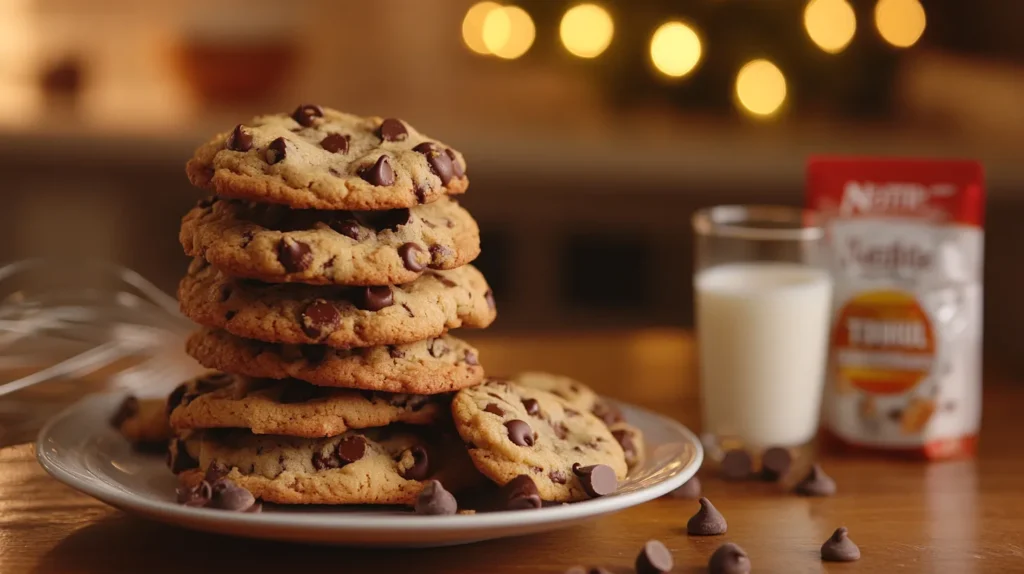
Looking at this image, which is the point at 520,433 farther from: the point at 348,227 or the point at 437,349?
the point at 348,227

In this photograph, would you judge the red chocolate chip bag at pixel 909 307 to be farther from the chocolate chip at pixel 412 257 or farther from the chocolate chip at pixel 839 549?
the chocolate chip at pixel 412 257

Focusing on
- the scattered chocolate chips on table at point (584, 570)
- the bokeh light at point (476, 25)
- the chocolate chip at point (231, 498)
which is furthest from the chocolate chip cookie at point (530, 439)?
the bokeh light at point (476, 25)

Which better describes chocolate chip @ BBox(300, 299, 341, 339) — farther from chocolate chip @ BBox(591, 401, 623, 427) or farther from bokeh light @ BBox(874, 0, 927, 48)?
bokeh light @ BBox(874, 0, 927, 48)

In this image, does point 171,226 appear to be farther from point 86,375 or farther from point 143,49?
point 86,375

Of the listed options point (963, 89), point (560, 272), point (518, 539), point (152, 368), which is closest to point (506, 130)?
point (560, 272)

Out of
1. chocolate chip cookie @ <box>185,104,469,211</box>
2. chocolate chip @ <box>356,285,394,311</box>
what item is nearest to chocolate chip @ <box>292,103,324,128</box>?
chocolate chip cookie @ <box>185,104,469,211</box>
